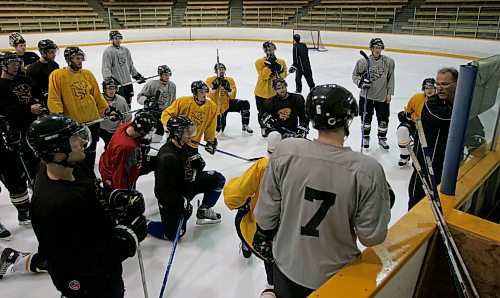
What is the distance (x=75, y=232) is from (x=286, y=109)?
2976mm

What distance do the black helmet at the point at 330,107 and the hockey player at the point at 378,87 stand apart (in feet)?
10.6

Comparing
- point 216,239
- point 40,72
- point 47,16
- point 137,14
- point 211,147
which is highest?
point 137,14

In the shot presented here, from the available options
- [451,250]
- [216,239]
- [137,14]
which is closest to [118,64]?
[216,239]

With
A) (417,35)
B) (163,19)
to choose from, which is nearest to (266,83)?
(417,35)

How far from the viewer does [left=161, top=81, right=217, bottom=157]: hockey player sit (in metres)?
3.85

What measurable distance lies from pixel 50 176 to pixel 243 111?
3.90m

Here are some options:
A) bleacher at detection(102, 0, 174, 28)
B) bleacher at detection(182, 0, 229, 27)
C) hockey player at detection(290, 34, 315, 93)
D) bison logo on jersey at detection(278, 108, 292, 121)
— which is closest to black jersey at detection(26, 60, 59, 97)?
bison logo on jersey at detection(278, 108, 292, 121)

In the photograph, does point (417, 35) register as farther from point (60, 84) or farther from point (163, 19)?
point (60, 84)

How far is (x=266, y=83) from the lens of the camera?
16.9 ft

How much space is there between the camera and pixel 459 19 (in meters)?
11.5

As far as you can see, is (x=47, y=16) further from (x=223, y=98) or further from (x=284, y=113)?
(x=284, y=113)

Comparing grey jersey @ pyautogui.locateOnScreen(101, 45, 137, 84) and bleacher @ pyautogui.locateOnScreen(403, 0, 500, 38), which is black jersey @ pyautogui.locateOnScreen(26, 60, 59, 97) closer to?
grey jersey @ pyautogui.locateOnScreen(101, 45, 137, 84)

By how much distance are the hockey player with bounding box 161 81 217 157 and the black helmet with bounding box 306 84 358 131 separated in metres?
2.56

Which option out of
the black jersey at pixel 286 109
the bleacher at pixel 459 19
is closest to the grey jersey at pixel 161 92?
the black jersey at pixel 286 109
